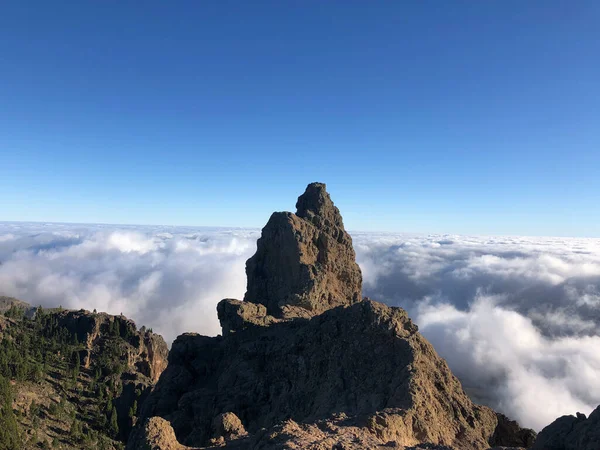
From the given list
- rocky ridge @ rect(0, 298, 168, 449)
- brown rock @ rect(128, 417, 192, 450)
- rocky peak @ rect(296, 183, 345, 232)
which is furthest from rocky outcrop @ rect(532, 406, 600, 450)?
rocky ridge @ rect(0, 298, 168, 449)

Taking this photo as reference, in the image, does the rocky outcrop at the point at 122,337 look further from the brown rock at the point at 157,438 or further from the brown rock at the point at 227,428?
the brown rock at the point at 157,438

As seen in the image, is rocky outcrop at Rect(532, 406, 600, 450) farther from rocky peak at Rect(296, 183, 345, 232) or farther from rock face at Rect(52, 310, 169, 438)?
rock face at Rect(52, 310, 169, 438)

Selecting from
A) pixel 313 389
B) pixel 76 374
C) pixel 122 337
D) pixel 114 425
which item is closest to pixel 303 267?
pixel 313 389

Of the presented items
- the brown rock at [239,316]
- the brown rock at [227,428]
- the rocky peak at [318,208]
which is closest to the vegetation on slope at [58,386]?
the brown rock at [239,316]

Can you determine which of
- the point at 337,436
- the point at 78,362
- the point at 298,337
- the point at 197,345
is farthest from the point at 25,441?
the point at 337,436

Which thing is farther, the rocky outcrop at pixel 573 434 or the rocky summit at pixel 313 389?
the rocky summit at pixel 313 389

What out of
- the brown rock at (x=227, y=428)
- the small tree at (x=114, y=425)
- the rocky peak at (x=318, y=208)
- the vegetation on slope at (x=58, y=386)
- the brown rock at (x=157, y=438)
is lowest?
the small tree at (x=114, y=425)

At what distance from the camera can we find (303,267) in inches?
2349

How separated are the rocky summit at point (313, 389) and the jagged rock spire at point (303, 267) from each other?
495 millimetres

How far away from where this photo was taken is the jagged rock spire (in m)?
58.9

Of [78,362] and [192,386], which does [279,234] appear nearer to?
[192,386]

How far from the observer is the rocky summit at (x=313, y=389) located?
764 inches

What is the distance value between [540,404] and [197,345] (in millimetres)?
170765

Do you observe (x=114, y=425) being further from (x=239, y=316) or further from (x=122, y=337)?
(x=239, y=316)
